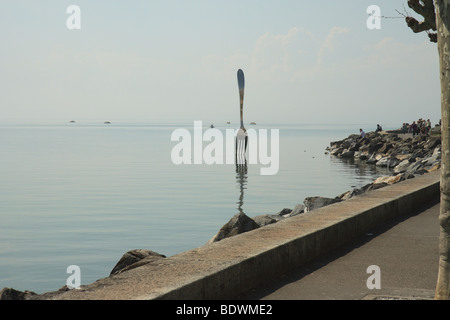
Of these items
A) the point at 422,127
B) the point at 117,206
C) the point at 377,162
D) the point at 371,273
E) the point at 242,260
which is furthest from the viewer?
the point at 422,127

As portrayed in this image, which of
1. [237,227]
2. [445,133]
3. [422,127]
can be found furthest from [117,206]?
[422,127]

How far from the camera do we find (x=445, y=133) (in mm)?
4754

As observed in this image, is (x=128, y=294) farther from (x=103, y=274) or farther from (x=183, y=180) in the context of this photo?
(x=183, y=180)

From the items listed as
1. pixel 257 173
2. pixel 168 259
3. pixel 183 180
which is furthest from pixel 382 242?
pixel 257 173

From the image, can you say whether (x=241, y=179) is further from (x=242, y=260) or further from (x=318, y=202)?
(x=242, y=260)

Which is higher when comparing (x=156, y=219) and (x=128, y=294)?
(x=128, y=294)

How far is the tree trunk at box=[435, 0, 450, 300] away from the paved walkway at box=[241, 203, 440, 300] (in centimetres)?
73

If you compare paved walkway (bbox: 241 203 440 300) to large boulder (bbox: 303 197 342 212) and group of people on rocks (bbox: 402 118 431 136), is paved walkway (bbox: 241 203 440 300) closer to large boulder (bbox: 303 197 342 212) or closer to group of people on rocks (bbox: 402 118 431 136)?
large boulder (bbox: 303 197 342 212)

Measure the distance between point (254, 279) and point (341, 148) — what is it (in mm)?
62074

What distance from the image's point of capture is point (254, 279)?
591 centimetres

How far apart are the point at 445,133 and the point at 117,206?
21.6 m

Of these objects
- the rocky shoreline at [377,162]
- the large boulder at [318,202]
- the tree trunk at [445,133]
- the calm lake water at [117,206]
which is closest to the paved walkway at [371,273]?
the tree trunk at [445,133]

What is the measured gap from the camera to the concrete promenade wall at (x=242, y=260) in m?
4.86

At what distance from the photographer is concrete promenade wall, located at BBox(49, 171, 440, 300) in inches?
191
